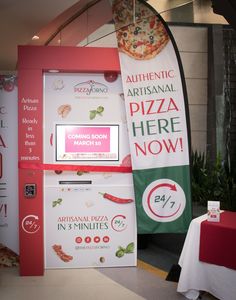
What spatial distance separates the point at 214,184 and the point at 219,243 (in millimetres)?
2239

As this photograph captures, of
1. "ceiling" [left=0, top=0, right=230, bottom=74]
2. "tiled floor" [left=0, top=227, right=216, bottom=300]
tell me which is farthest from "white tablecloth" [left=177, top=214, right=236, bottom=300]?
"ceiling" [left=0, top=0, right=230, bottom=74]

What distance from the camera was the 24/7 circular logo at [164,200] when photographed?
391 cm

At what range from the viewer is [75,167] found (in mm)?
3971

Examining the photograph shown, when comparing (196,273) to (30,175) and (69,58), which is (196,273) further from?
(69,58)

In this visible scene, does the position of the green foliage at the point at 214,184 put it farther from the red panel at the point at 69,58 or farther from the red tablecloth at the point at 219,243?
the red panel at the point at 69,58

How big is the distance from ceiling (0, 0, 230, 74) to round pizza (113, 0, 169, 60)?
0.28m

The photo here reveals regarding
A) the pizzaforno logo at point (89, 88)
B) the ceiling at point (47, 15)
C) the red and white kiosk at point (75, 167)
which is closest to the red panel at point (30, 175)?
the red and white kiosk at point (75, 167)

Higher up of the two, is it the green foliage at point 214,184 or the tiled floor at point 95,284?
the green foliage at point 214,184

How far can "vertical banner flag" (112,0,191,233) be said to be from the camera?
12.7ft

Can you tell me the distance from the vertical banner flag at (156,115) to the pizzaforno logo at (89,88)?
0.29 metres

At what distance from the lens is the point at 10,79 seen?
408 centimetres

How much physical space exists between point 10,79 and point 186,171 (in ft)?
7.40

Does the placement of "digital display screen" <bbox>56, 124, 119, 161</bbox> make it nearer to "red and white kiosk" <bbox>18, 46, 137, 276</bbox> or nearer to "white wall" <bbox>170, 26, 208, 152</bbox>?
"red and white kiosk" <bbox>18, 46, 137, 276</bbox>

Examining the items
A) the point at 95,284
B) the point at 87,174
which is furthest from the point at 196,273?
the point at 87,174
